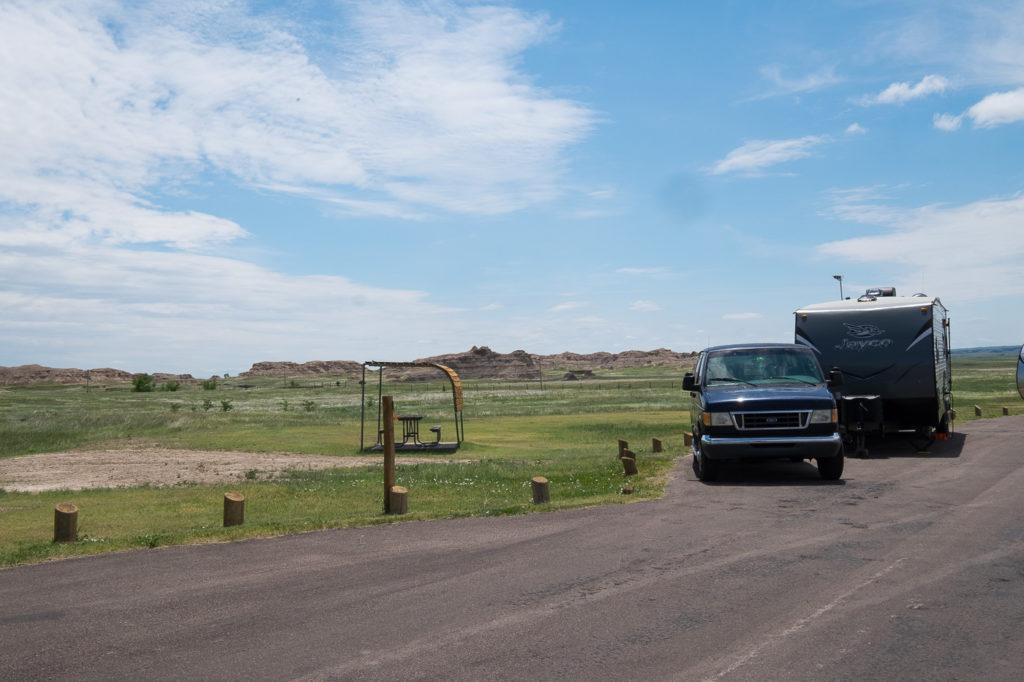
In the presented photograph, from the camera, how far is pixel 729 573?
750cm

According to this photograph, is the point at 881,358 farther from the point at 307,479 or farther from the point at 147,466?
the point at 147,466

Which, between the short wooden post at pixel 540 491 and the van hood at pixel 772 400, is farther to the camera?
the van hood at pixel 772 400

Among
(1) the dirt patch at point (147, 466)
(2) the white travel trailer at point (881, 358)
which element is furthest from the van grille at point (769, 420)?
(1) the dirt patch at point (147, 466)

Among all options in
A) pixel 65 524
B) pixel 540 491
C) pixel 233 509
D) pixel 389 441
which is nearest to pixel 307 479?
pixel 389 441

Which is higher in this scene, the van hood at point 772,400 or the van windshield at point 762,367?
the van windshield at point 762,367

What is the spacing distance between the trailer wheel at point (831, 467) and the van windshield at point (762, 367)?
1.47 metres

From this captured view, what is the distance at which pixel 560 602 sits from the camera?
6695mm

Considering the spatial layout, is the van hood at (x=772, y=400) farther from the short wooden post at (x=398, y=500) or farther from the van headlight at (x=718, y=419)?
the short wooden post at (x=398, y=500)

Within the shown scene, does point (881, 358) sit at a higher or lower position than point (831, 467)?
higher

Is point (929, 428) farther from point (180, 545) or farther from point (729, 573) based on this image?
point (180, 545)

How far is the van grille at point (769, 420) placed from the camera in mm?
13945

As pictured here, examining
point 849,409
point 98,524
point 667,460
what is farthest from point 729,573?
point 849,409

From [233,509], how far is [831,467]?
31.5 ft

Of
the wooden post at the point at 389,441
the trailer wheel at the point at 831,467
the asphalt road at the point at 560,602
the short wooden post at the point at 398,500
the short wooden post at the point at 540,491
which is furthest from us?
the trailer wheel at the point at 831,467
